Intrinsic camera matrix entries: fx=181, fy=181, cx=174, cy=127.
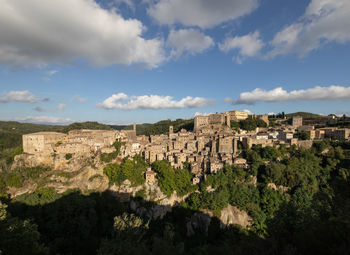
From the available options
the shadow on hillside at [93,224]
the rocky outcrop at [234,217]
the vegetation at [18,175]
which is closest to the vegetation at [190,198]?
the shadow on hillside at [93,224]

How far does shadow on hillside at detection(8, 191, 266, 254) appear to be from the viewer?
2300cm

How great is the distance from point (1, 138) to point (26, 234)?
230 ft

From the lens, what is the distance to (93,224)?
A: 25.6 m

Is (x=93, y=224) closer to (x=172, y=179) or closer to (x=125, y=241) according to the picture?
(x=172, y=179)

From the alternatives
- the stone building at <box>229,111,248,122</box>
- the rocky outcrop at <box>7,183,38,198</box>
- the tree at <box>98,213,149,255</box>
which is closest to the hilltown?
the rocky outcrop at <box>7,183,38,198</box>

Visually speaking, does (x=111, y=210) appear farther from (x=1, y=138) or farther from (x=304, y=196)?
(x=1, y=138)

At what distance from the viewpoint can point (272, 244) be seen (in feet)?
30.7

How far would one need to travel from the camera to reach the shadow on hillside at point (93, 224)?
23.0m

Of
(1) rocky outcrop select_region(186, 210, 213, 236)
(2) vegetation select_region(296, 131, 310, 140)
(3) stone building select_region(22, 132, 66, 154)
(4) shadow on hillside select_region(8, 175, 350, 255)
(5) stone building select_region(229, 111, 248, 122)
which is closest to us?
(4) shadow on hillside select_region(8, 175, 350, 255)

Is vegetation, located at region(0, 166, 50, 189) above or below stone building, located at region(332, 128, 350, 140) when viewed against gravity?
below

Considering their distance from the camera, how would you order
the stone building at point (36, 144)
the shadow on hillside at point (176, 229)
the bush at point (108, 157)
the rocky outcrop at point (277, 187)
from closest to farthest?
the shadow on hillside at point (176, 229)
the rocky outcrop at point (277, 187)
the bush at point (108, 157)
the stone building at point (36, 144)

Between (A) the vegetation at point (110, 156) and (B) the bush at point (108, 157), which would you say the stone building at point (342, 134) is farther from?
(B) the bush at point (108, 157)

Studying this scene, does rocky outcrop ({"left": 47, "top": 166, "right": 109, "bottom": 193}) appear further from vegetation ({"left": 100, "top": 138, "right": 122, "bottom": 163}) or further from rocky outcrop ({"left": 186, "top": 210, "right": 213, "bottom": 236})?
rocky outcrop ({"left": 186, "top": 210, "right": 213, "bottom": 236})

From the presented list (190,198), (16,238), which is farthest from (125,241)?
(190,198)
